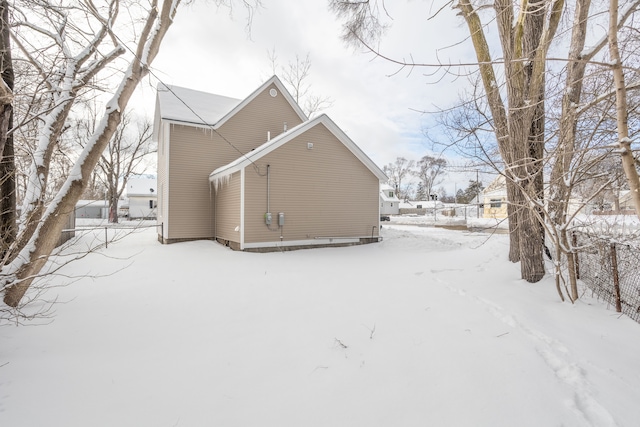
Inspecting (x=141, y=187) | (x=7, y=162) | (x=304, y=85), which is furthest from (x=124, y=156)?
(x=7, y=162)

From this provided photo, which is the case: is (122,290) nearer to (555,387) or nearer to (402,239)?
(555,387)

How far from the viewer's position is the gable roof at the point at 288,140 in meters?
8.99

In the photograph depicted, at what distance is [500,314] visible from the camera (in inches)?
143

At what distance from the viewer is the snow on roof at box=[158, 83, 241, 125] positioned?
10.7 meters

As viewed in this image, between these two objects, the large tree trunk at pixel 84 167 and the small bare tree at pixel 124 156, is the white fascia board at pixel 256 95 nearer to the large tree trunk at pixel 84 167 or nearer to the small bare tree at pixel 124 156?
the large tree trunk at pixel 84 167

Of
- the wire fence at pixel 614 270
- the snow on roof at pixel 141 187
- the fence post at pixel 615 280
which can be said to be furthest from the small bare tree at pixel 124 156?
the fence post at pixel 615 280

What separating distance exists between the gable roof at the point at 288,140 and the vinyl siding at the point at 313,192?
15 cm

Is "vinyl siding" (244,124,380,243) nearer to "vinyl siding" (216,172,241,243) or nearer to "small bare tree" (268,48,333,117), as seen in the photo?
"vinyl siding" (216,172,241,243)

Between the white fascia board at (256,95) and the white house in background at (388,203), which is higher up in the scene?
the white fascia board at (256,95)

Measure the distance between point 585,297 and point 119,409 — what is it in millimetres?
5304

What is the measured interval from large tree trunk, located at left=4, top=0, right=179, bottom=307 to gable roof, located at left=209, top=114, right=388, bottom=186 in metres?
4.70

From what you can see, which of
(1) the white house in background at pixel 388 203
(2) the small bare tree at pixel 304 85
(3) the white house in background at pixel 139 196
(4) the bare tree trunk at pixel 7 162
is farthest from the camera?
(1) the white house in background at pixel 388 203

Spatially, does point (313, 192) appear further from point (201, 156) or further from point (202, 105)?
point (202, 105)

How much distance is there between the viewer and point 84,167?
3695 millimetres
